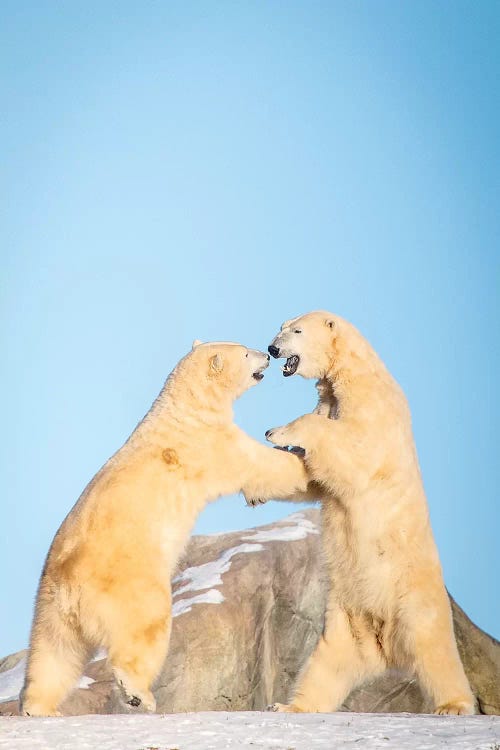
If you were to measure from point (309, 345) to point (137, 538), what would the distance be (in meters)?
2.60

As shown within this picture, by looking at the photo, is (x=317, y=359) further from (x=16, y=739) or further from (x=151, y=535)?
(x=16, y=739)

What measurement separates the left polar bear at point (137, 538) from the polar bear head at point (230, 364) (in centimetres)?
9

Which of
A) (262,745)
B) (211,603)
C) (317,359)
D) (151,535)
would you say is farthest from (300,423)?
(211,603)

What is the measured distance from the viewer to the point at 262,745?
550 centimetres

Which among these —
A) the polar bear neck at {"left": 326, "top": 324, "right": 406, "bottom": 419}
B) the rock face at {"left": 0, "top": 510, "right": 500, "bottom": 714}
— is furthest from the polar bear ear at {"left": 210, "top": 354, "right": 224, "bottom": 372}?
the rock face at {"left": 0, "top": 510, "right": 500, "bottom": 714}

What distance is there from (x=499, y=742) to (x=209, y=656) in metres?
9.49

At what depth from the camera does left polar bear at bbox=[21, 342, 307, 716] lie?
6.41 metres

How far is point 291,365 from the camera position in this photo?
28.0ft

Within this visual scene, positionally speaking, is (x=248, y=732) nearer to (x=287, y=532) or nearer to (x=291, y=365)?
(x=291, y=365)

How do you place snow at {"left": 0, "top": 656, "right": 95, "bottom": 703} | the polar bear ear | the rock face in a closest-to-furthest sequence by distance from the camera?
the polar bear ear → snow at {"left": 0, "top": 656, "right": 95, "bottom": 703} → the rock face

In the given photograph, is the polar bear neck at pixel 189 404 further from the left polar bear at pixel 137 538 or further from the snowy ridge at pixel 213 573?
the snowy ridge at pixel 213 573

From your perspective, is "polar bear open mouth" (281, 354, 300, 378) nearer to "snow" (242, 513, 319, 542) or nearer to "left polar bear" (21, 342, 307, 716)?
"left polar bear" (21, 342, 307, 716)

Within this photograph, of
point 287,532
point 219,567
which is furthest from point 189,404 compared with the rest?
point 287,532

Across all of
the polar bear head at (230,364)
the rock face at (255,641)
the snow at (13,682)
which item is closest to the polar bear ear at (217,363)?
the polar bear head at (230,364)
